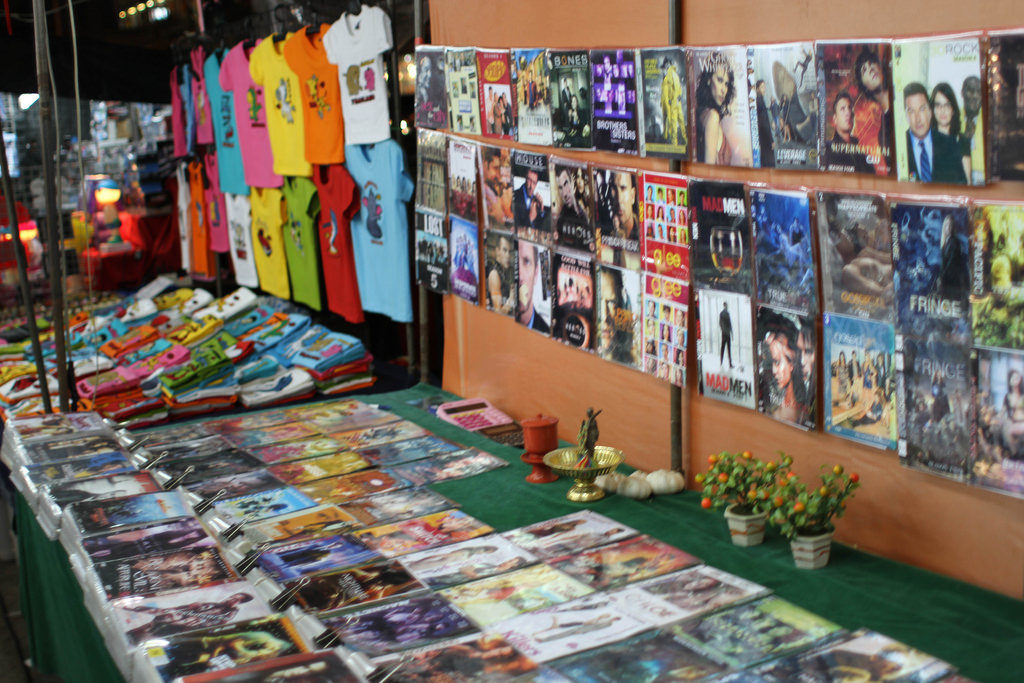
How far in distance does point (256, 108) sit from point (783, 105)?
14.2 ft

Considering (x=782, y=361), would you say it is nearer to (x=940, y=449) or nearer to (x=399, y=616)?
(x=940, y=449)

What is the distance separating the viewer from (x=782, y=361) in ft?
8.78

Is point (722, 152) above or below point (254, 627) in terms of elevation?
above

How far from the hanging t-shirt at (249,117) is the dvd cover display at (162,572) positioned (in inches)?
148

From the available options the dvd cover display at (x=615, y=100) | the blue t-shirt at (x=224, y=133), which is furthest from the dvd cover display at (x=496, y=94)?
the blue t-shirt at (x=224, y=133)

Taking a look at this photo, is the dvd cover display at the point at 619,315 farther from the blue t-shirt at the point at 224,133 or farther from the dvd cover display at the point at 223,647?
the blue t-shirt at the point at 224,133

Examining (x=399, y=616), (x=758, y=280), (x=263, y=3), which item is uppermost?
(x=263, y=3)

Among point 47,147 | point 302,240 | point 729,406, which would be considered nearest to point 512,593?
point 729,406

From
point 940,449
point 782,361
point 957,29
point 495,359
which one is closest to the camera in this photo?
point 957,29

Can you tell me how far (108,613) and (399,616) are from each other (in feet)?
2.23

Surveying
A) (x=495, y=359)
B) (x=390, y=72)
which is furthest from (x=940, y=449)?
(x=390, y=72)

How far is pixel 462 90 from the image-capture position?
4.06 meters

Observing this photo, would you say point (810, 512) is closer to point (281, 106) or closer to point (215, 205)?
point (281, 106)

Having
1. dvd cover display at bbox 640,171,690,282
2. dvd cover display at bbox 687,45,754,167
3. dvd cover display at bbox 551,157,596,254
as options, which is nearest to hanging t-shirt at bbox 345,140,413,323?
dvd cover display at bbox 551,157,596,254
